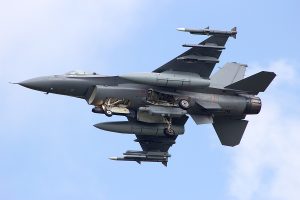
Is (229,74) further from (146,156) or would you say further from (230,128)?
(146,156)

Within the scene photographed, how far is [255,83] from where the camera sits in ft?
141

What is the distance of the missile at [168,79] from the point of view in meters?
39.9

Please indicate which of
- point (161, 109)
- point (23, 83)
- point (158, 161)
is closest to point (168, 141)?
point (158, 161)

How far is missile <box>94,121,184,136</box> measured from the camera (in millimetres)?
42438

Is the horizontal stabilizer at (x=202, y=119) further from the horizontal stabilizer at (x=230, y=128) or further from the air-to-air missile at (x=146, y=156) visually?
the air-to-air missile at (x=146, y=156)

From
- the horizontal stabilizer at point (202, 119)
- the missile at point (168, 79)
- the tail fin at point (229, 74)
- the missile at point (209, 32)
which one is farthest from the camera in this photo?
the tail fin at point (229, 74)

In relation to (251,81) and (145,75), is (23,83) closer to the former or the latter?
(145,75)

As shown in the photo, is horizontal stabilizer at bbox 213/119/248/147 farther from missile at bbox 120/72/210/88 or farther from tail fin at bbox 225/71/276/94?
missile at bbox 120/72/210/88

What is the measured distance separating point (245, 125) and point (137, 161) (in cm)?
484

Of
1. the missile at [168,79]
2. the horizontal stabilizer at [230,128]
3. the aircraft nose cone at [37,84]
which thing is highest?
the missile at [168,79]

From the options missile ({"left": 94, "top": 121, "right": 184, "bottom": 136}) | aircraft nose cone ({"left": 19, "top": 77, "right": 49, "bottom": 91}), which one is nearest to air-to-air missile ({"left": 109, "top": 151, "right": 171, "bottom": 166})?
missile ({"left": 94, "top": 121, "right": 184, "bottom": 136})

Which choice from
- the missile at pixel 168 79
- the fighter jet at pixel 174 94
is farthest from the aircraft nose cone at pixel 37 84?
the missile at pixel 168 79

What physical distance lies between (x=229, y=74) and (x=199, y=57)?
378 centimetres

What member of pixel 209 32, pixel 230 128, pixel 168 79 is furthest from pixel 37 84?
pixel 230 128
